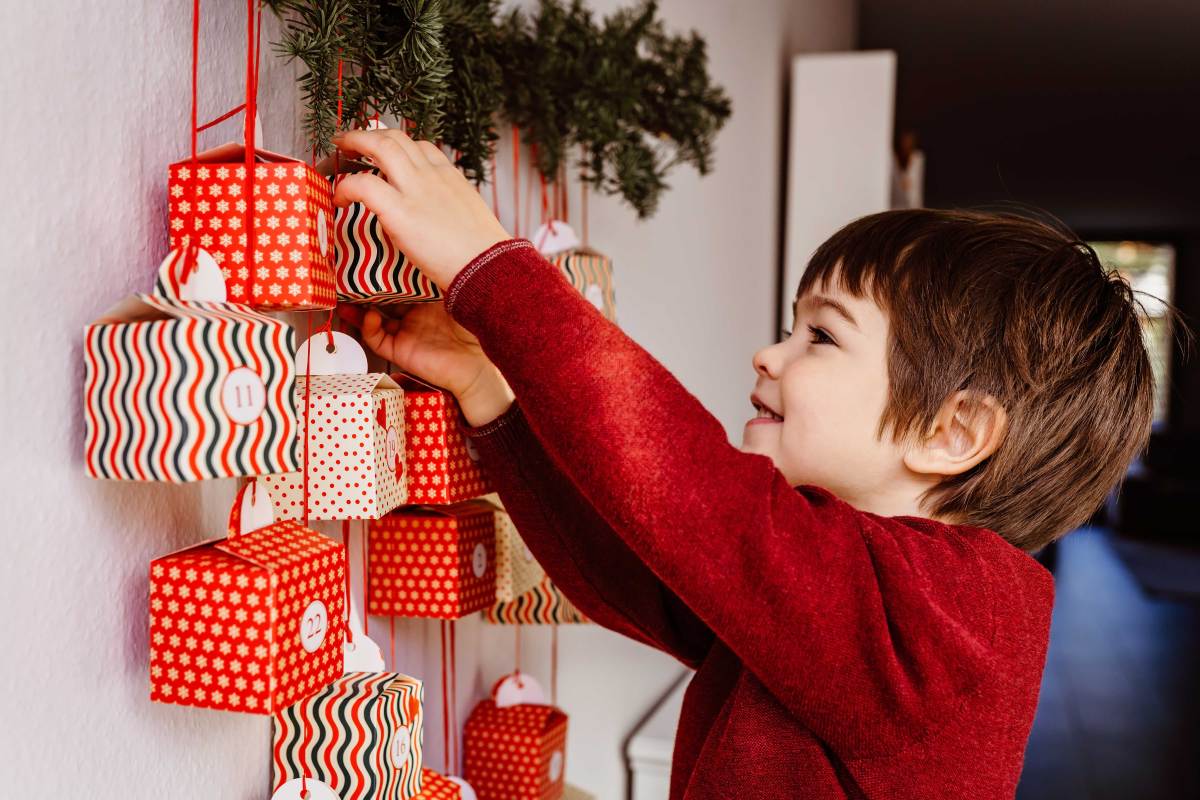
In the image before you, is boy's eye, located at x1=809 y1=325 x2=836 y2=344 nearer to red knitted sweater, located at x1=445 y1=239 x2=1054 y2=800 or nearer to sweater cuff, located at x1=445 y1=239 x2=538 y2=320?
red knitted sweater, located at x1=445 y1=239 x2=1054 y2=800

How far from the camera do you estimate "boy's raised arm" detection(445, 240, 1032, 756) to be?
20.6 inches

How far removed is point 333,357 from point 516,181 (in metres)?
0.34

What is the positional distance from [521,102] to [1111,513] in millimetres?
7137

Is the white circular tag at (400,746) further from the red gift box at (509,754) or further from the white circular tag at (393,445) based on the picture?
the red gift box at (509,754)

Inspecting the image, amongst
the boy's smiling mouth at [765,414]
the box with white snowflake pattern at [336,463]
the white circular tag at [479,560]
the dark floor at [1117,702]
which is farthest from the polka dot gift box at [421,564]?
the dark floor at [1117,702]

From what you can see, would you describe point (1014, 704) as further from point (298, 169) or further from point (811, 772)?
point (298, 169)

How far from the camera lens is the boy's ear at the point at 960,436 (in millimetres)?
701

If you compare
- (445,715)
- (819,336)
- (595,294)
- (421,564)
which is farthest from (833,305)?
(445,715)

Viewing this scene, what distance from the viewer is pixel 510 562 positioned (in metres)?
0.79

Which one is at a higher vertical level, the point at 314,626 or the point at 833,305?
the point at 833,305

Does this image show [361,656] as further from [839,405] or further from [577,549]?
[839,405]

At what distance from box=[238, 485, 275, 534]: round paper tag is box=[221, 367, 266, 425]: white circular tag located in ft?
0.26

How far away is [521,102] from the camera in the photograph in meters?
0.83

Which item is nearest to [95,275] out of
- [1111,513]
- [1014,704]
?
[1014,704]
